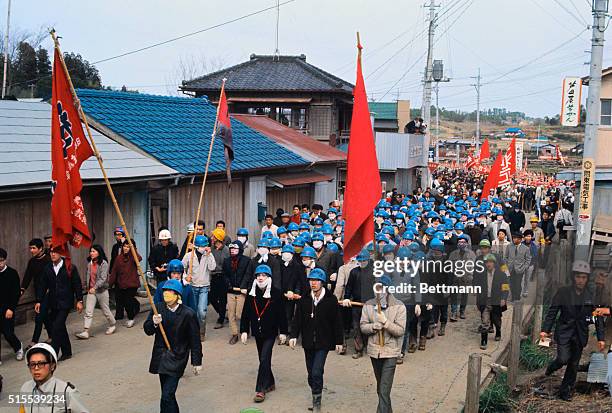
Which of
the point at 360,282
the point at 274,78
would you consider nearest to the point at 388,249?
the point at 360,282

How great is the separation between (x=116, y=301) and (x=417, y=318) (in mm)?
5810

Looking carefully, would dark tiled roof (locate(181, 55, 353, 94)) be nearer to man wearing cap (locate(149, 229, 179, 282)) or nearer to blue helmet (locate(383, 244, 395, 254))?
man wearing cap (locate(149, 229, 179, 282))

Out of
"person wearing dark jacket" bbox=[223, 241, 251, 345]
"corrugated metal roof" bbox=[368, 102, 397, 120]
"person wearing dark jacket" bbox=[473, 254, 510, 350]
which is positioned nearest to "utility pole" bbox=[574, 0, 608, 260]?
"person wearing dark jacket" bbox=[473, 254, 510, 350]

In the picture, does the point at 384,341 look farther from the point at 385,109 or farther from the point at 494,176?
the point at 385,109

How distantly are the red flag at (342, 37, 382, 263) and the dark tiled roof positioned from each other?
24.2m

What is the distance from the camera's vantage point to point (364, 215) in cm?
838

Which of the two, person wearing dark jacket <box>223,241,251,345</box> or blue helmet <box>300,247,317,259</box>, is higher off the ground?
blue helmet <box>300,247,317,259</box>

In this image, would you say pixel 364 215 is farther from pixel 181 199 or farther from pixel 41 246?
pixel 181 199

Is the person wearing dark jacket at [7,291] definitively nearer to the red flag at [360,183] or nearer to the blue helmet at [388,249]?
the red flag at [360,183]

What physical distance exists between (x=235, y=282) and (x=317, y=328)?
11.3 feet

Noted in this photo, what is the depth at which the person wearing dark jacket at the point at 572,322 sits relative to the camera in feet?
32.8

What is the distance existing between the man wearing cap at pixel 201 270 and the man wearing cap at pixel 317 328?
10.5 ft

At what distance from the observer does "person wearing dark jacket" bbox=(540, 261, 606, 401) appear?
9.99 metres

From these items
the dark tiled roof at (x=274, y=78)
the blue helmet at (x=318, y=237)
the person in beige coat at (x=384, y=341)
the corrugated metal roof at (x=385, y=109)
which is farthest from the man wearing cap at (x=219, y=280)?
the corrugated metal roof at (x=385, y=109)
